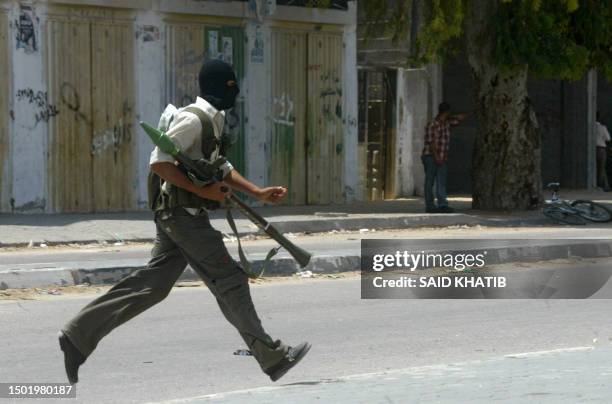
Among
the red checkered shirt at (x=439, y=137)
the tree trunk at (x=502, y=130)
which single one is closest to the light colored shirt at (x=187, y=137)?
the red checkered shirt at (x=439, y=137)

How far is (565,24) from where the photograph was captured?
1930 centimetres

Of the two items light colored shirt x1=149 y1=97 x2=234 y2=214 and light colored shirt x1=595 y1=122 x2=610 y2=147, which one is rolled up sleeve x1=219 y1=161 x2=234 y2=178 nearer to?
light colored shirt x1=149 y1=97 x2=234 y2=214

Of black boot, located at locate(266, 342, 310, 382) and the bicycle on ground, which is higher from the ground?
black boot, located at locate(266, 342, 310, 382)

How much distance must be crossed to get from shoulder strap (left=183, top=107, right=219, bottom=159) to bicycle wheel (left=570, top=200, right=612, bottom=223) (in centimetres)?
1332

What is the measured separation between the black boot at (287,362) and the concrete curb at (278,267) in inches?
201

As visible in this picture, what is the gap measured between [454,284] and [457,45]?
33.5 ft

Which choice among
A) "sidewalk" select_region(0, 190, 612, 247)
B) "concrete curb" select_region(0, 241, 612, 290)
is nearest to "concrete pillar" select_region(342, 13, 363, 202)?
"sidewalk" select_region(0, 190, 612, 247)

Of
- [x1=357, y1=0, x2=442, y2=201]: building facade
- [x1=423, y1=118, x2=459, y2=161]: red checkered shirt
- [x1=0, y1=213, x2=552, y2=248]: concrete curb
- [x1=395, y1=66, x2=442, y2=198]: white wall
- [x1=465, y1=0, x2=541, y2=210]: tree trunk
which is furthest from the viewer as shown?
[x1=395, y1=66, x2=442, y2=198]: white wall

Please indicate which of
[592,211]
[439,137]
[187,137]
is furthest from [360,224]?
[187,137]

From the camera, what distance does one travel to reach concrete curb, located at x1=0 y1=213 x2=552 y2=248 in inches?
632

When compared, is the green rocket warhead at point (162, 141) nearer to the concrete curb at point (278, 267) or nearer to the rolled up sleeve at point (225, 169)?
the rolled up sleeve at point (225, 169)

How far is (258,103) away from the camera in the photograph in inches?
831

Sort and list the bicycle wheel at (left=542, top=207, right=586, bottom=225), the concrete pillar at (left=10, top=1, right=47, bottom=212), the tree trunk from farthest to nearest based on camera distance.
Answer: the tree trunk
the bicycle wheel at (left=542, top=207, right=586, bottom=225)
the concrete pillar at (left=10, top=1, right=47, bottom=212)

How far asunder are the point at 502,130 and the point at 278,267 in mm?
8296
